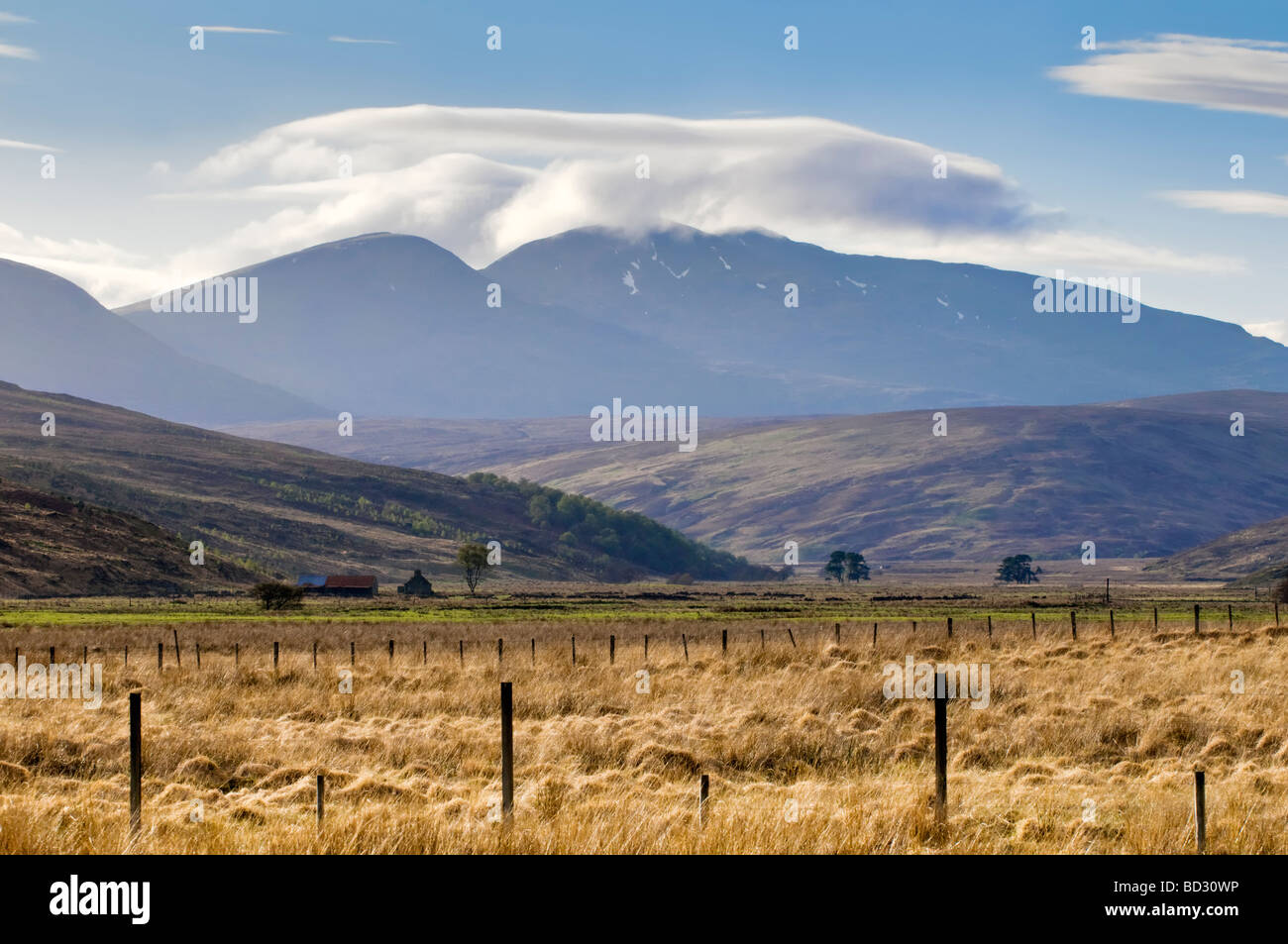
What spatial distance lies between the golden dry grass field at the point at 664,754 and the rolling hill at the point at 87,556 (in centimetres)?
7587

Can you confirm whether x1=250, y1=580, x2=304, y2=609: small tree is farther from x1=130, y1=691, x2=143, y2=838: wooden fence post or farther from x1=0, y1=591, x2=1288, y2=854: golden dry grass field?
x1=130, y1=691, x2=143, y2=838: wooden fence post

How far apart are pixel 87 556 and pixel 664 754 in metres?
115

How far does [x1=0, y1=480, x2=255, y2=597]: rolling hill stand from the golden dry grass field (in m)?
75.9

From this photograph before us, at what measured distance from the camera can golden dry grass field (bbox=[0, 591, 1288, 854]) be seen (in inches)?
554

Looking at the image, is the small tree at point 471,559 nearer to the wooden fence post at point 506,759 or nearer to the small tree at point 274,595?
the small tree at point 274,595

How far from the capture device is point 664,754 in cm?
2295

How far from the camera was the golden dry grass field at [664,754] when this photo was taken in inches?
554

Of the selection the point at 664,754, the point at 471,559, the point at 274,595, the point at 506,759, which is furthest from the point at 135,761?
the point at 471,559

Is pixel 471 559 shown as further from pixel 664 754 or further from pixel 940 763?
pixel 940 763

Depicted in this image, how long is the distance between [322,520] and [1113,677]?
17377 centimetres

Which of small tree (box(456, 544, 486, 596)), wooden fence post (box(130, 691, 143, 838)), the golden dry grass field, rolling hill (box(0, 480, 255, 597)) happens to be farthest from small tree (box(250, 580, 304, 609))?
wooden fence post (box(130, 691, 143, 838))
